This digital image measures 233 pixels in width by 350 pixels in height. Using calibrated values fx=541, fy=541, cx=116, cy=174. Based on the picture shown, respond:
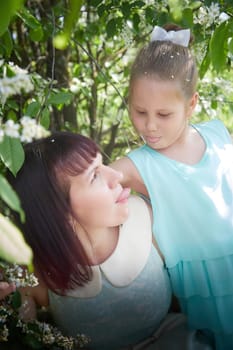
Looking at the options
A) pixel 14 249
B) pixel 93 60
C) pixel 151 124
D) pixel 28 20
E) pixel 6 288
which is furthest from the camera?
pixel 93 60

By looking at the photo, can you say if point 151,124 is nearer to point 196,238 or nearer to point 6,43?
point 196,238

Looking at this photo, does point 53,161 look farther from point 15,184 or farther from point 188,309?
point 188,309

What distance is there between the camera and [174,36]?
5.33 ft

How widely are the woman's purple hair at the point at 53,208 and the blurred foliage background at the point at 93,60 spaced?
0.12 m

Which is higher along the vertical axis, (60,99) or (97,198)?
(60,99)

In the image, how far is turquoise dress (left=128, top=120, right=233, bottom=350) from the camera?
1489 mm

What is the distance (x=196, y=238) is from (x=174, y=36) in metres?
0.61

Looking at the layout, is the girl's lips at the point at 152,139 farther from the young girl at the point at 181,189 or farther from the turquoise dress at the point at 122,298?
the turquoise dress at the point at 122,298

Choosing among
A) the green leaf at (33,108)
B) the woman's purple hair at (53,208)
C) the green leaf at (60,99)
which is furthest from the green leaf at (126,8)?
the woman's purple hair at (53,208)

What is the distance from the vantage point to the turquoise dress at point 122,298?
134cm

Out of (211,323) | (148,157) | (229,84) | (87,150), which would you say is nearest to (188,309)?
(211,323)

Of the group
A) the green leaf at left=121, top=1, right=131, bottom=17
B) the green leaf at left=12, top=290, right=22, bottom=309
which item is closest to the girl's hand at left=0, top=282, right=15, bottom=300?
the green leaf at left=12, top=290, right=22, bottom=309

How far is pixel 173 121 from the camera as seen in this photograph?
1533mm

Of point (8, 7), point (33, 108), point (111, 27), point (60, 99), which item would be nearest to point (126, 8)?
point (111, 27)
